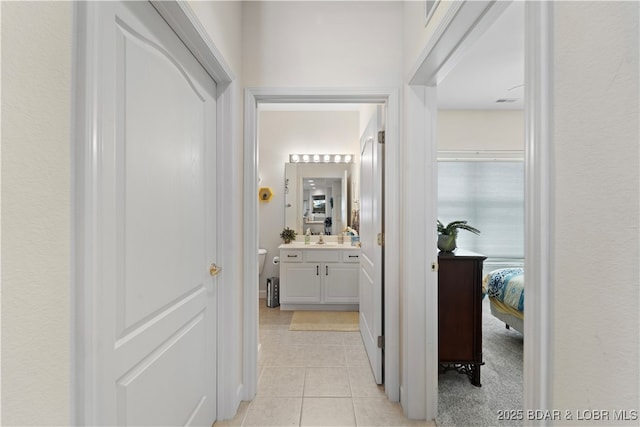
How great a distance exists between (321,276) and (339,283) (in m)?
0.24

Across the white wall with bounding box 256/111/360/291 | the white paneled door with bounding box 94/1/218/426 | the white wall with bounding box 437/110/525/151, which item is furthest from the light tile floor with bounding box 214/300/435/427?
the white wall with bounding box 437/110/525/151

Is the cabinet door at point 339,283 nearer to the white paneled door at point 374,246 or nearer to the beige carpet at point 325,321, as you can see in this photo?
the beige carpet at point 325,321

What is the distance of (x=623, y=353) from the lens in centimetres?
56

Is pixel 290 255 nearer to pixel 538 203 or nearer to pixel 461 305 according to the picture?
pixel 461 305

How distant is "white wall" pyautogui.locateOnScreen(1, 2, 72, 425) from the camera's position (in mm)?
557

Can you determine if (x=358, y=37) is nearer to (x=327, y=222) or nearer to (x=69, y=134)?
(x=69, y=134)

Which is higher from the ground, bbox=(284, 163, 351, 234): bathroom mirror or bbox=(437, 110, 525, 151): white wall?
bbox=(437, 110, 525, 151): white wall

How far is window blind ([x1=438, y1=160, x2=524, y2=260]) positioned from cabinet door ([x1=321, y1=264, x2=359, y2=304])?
166 cm

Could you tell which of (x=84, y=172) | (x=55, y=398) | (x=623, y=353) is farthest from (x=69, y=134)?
(x=623, y=353)

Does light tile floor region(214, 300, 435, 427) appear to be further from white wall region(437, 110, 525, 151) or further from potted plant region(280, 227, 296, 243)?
white wall region(437, 110, 525, 151)

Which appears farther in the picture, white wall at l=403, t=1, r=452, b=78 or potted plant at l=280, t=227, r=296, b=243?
potted plant at l=280, t=227, r=296, b=243

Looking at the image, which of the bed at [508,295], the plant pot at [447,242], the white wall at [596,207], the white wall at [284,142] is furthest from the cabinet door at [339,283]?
the white wall at [596,207]

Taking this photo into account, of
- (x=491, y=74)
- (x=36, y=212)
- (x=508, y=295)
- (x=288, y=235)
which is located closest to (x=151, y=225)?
(x=36, y=212)

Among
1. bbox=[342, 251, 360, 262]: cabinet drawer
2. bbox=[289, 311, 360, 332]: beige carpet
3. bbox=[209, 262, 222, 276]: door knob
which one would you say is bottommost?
bbox=[289, 311, 360, 332]: beige carpet
